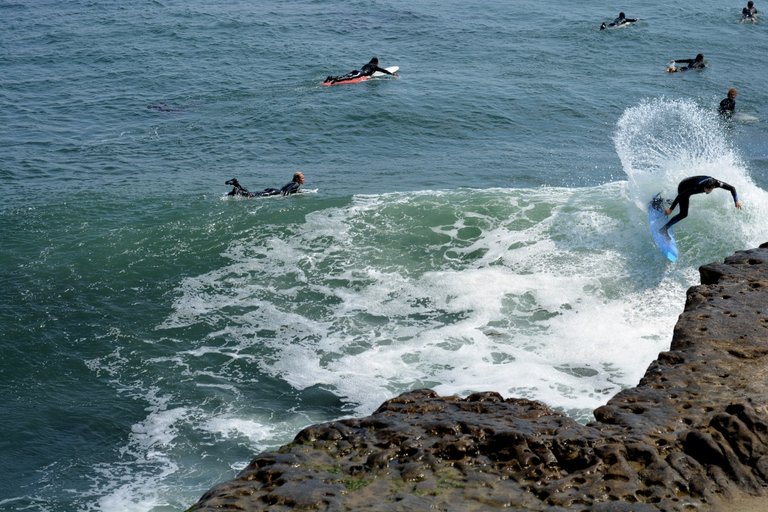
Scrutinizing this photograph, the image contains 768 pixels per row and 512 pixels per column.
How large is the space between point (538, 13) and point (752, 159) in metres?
19.5

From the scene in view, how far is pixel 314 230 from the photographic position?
68.0 feet

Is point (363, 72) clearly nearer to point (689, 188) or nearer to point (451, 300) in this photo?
point (689, 188)

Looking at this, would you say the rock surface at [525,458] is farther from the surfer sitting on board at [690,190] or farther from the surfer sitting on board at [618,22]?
the surfer sitting on board at [618,22]

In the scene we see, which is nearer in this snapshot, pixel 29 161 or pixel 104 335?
pixel 104 335

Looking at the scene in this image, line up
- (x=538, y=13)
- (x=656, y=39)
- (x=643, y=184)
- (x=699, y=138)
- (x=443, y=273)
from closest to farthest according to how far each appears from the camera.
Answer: (x=443, y=273)
(x=643, y=184)
(x=699, y=138)
(x=656, y=39)
(x=538, y=13)

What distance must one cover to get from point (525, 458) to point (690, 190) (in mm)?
11577

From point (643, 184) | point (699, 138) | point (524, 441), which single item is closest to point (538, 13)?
point (699, 138)

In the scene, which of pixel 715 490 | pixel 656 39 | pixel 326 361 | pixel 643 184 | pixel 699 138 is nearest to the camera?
pixel 715 490

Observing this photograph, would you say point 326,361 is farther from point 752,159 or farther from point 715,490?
point 752,159

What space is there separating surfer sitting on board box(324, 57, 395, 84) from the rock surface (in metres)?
24.4

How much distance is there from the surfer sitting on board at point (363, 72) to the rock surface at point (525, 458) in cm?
2444

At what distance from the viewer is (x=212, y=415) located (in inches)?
549

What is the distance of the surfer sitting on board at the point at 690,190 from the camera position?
17906 mm

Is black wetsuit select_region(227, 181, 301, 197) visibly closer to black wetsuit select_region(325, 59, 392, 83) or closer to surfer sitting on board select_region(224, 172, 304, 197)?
surfer sitting on board select_region(224, 172, 304, 197)
